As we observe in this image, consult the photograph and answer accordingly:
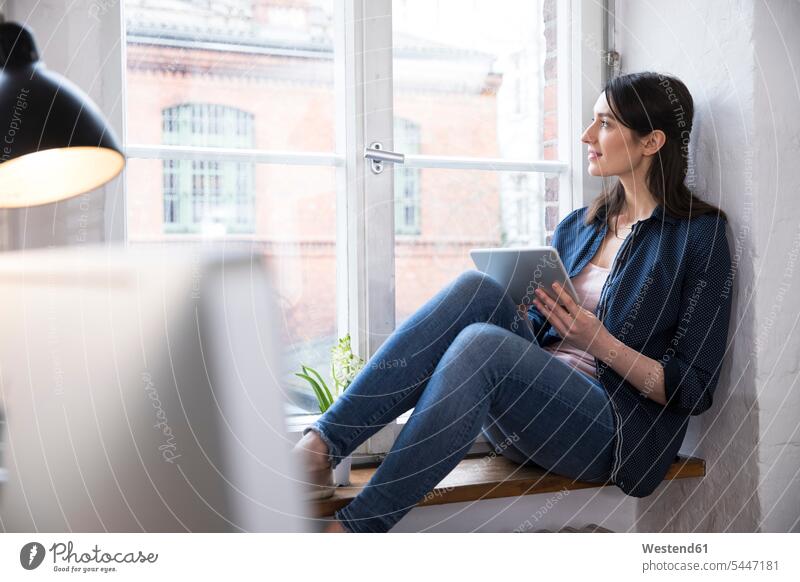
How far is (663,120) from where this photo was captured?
1.07m

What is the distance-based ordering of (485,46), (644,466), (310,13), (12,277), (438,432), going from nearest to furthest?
1. (12,277)
2. (438,432)
3. (644,466)
4. (310,13)
5. (485,46)

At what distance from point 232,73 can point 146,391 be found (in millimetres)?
804

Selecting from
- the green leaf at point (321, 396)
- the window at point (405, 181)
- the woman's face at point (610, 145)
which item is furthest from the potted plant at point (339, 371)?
the woman's face at point (610, 145)

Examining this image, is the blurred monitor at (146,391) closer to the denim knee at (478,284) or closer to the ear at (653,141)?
the denim knee at (478,284)

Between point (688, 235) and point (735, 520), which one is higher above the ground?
point (688, 235)

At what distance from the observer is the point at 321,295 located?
1148 mm

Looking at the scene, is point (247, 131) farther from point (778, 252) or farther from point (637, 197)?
point (778, 252)

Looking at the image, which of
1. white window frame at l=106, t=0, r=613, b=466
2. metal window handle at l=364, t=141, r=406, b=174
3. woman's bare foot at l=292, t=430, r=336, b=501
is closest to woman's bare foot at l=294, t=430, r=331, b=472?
woman's bare foot at l=292, t=430, r=336, b=501

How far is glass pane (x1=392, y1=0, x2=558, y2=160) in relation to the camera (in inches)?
46.4

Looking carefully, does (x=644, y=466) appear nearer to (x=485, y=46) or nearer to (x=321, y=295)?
(x=321, y=295)

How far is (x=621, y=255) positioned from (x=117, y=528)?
0.80 m

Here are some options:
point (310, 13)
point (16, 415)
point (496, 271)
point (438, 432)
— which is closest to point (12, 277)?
point (16, 415)

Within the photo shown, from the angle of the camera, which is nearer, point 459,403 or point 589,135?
point 459,403
